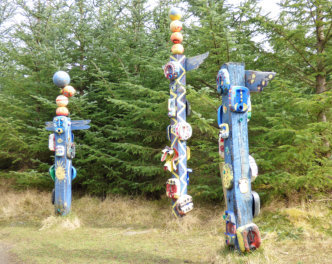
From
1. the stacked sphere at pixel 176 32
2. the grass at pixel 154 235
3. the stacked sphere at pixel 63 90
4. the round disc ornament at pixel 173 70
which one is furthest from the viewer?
the stacked sphere at pixel 63 90

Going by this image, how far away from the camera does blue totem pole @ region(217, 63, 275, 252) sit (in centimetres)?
365

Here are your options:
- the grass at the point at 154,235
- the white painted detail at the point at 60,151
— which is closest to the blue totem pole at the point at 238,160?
the grass at the point at 154,235

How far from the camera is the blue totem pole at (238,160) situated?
12.0ft

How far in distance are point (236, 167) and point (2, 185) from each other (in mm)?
10693

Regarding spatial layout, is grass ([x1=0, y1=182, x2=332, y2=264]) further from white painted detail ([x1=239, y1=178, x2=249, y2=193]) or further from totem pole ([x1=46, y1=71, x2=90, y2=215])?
white painted detail ([x1=239, y1=178, x2=249, y2=193])

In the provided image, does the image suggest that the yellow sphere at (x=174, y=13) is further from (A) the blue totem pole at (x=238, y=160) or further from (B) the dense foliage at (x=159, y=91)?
(A) the blue totem pole at (x=238, y=160)

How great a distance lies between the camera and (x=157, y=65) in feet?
26.0

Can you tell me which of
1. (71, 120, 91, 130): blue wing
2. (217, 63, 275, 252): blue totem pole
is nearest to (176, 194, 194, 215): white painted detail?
(217, 63, 275, 252): blue totem pole

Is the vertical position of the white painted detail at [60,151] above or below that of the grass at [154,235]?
above

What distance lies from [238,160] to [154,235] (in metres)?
2.83

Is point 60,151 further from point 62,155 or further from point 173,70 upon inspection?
point 173,70

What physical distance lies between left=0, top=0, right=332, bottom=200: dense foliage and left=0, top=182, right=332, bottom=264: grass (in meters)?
0.65

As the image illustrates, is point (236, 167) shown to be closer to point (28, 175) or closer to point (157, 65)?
point (157, 65)

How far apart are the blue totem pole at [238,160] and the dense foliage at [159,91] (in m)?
1.62
